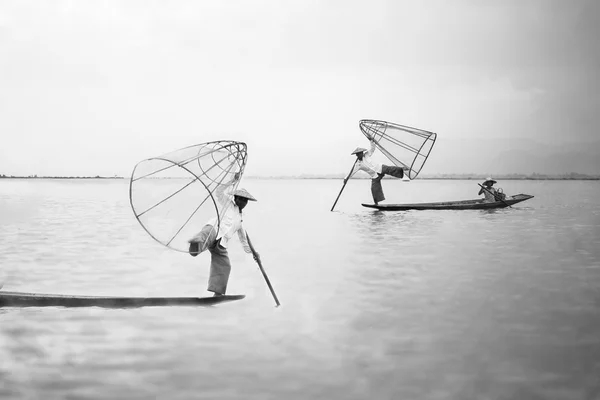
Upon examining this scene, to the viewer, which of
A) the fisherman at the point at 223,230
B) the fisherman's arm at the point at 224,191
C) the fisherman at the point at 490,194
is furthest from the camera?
the fisherman at the point at 490,194

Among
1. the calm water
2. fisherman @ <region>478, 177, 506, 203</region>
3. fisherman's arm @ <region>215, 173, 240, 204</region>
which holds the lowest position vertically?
the calm water

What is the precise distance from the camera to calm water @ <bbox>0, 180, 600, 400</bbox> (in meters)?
4.43

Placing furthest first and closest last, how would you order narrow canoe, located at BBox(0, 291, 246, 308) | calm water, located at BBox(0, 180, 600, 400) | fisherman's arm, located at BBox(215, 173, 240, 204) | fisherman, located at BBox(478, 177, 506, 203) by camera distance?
1. fisherman, located at BBox(478, 177, 506, 203)
2. fisherman's arm, located at BBox(215, 173, 240, 204)
3. narrow canoe, located at BBox(0, 291, 246, 308)
4. calm water, located at BBox(0, 180, 600, 400)

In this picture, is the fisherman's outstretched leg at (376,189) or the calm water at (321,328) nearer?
the calm water at (321,328)

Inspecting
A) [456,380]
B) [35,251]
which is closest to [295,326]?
[456,380]

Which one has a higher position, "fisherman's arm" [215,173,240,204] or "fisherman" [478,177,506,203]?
"fisherman's arm" [215,173,240,204]

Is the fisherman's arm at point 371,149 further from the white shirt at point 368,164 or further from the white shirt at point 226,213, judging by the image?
the white shirt at point 226,213

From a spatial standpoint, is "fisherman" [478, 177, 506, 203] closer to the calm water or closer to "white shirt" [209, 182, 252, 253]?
the calm water

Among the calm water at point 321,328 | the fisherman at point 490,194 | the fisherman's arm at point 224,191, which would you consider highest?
the fisherman's arm at point 224,191

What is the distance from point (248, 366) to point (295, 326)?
132cm

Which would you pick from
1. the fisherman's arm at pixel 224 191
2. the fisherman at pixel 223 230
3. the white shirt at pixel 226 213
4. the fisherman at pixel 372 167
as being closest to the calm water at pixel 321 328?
the fisherman at pixel 223 230

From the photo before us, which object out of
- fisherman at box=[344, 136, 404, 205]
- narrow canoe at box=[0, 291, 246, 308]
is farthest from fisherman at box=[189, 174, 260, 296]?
fisherman at box=[344, 136, 404, 205]

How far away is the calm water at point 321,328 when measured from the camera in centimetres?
443

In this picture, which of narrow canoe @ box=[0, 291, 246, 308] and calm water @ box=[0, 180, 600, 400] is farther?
narrow canoe @ box=[0, 291, 246, 308]
